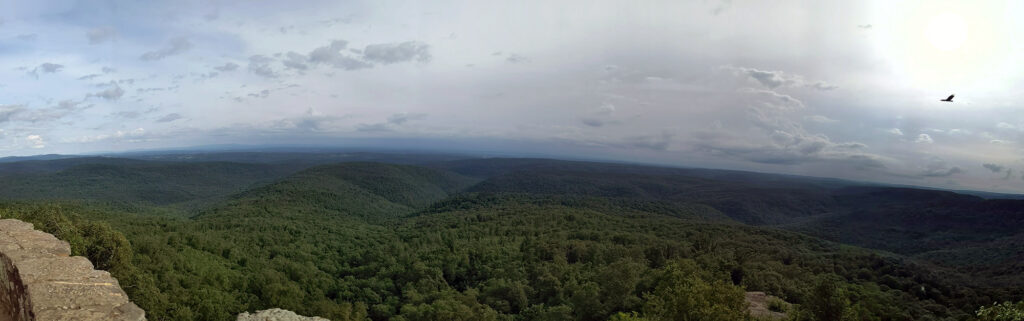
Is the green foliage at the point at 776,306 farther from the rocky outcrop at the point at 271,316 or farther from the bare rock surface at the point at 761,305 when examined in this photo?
the rocky outcrop at the point at 271,316

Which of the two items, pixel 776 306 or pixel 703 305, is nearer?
pixel 703 305

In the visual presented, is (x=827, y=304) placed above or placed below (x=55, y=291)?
below

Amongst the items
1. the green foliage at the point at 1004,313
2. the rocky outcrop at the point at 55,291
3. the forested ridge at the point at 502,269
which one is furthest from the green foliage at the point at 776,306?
the rocky outcrop at the point at 55,291

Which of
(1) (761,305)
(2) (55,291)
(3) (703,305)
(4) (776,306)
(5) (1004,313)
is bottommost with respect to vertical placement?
(1) (761,305)

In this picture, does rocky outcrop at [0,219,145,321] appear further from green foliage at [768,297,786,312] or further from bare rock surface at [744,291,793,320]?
green foliage at [768,297,786,312]

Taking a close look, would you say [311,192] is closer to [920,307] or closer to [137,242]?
[137,242]

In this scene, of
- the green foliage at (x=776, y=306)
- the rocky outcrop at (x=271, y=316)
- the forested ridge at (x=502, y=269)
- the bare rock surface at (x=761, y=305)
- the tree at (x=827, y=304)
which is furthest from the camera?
the green foliage at (x=776, y=306)

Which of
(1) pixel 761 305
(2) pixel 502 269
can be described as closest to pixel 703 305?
(1) pixel 761 305

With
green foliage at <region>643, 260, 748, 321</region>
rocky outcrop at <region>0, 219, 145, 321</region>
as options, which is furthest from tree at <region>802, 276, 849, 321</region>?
rocky outcrop at <region>0, 219, 145, 321</region>

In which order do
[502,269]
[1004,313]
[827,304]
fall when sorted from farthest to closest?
1. [502,269]
2. [827,304]
3. [1004,313]

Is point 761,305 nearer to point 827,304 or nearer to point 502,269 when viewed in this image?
point 827,304
